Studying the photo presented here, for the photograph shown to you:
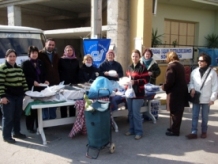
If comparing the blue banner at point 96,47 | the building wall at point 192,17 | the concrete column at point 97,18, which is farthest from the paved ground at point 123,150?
the building wall at point 192,17

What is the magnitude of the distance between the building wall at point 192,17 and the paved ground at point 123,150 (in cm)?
708

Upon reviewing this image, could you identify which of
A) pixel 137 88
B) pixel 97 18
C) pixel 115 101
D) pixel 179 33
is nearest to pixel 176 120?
pixel 137 88

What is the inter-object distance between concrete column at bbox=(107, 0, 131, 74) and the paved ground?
4767mm

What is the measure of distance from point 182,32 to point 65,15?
7.85m

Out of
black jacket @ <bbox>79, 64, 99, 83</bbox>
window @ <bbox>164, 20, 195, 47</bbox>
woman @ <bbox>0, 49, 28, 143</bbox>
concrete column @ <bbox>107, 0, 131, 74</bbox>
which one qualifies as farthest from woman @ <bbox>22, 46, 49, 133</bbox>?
window @ <bbox>164, 20, 195, 47</bbox>

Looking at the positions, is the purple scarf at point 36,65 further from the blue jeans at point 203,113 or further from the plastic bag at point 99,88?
the blue jeans at point 203,113

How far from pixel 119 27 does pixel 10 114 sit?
6.02 meters

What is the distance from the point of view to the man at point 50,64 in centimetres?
523

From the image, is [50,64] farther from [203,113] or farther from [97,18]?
[203,113]

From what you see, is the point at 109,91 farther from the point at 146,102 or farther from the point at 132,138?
the point at 146,102

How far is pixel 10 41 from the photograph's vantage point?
21.3ft

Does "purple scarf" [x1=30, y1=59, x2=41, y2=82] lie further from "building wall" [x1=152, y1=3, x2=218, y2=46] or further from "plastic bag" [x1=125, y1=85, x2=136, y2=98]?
"building wall" [x1=152, y1=3, x2=218, y2=46]

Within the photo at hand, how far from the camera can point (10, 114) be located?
458cm

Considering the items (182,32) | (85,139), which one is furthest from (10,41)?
(182,32)
